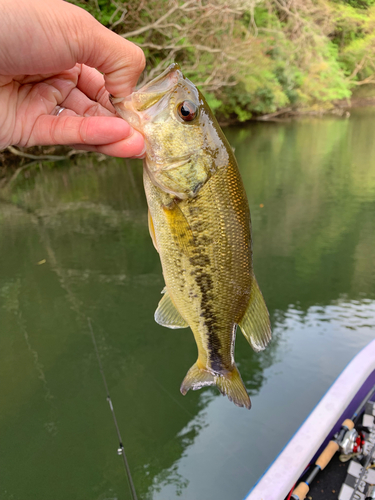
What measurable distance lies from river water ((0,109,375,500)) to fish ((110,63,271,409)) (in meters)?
1.95

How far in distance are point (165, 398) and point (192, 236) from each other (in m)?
2.65

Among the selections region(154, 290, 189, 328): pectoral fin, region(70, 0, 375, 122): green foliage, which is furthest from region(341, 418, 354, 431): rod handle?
region(70, 0, 375, 122): green foliage

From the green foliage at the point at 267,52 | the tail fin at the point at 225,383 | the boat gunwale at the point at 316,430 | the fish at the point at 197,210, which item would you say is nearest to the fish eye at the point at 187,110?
the fish at the point at 197,210

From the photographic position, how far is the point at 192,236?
1.36 metres

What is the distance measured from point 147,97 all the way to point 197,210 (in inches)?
17.3

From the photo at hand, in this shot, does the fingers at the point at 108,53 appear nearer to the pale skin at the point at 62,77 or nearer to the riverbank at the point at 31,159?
the pale skin at the point at 62,77

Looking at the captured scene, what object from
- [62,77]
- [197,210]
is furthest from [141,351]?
[62,77]

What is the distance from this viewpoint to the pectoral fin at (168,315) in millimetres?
1576

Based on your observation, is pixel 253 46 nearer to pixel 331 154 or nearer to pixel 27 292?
pixel 331 154

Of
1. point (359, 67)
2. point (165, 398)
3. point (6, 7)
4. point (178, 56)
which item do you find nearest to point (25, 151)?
point (178, 56)

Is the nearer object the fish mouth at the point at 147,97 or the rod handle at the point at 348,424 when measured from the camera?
the fish mouth at the point at 147,97

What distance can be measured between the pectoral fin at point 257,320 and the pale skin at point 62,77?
0.73 metres

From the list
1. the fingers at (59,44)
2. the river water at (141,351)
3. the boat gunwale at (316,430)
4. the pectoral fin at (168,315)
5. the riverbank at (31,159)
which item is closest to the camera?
the fingers at (59,44)

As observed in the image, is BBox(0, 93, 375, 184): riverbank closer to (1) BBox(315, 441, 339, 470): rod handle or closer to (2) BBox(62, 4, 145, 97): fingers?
(2) BBox(62, 4, 145, 97): fingers
